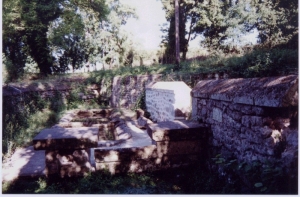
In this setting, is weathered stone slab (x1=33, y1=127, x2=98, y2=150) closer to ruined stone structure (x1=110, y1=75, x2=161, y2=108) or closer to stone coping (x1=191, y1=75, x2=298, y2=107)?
stone coping (x1=191, y1=75, x2=298, y2=107)

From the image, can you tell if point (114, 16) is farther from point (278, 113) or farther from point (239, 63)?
point (278, 113)

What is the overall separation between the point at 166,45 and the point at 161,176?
21419 mm

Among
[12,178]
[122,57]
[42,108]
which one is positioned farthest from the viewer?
[122,57]

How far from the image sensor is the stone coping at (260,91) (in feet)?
7.53

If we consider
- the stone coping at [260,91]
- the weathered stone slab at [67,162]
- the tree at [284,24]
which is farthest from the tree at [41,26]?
the stone coping at [260,91]

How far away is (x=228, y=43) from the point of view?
20422 mm

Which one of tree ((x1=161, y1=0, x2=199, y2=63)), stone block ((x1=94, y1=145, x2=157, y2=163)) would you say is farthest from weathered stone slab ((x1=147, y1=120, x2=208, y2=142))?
tree ((x1=161, y1=0, x2=199, y2=63))

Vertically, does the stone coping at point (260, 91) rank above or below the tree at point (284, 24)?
below

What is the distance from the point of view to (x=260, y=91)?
2619 mm

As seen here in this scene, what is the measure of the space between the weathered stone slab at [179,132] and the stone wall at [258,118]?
28 cm

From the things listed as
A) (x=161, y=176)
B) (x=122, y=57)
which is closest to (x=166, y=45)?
(x=122, y=57)

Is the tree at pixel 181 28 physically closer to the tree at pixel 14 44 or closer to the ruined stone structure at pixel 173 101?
the tree at pixel 14 44

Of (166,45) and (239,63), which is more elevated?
(166,45)

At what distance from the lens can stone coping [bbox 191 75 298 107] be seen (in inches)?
90.4
